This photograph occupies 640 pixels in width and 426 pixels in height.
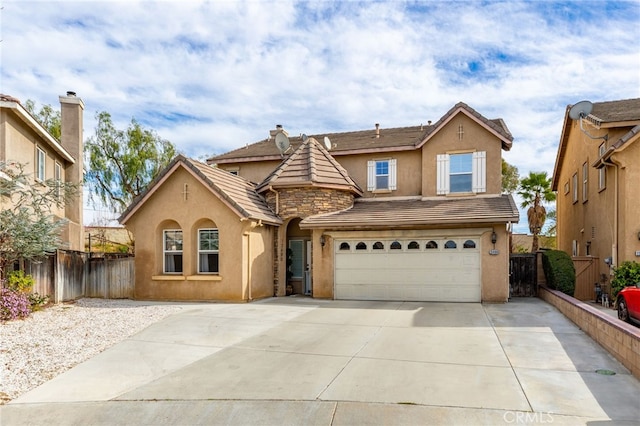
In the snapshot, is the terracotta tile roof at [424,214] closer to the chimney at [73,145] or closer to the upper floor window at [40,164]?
the upper floor window at [40,164]

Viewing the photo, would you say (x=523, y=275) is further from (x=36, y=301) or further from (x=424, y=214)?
(x=36, y=301)

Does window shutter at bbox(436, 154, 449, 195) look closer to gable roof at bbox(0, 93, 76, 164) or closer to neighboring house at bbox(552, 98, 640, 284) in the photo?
neighboring house at bbox(552, 98, 640, 284)

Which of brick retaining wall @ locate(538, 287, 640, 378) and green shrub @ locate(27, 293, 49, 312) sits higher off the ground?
brick retaining wall @ locate(538, 287, 640, 378)

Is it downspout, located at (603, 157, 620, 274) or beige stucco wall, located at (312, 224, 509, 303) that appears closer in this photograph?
downspout, located at (603, 157, 620, 274)

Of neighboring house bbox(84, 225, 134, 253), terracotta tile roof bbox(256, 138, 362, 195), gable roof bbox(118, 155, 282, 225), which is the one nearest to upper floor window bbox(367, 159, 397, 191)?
terracotta tile roof bbox(256, 138, 362, 195)

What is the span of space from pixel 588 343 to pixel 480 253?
6217mm

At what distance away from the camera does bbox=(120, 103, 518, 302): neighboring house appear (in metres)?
14.9

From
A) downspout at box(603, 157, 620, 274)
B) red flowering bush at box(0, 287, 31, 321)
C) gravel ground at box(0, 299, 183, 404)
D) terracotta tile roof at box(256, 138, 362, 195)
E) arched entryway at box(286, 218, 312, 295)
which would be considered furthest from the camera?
arched entryway at box(286, 218, 312, 295)

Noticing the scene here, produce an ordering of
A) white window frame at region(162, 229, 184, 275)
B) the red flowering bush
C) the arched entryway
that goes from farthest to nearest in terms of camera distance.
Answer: the arched entryway → white window frame at region(162, 229, 184, 275) → the red flowering bush

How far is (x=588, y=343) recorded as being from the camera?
8664 mm

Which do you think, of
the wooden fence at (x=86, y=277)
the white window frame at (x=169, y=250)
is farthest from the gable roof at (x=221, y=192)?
the wooden fence at (x=86, y=277)

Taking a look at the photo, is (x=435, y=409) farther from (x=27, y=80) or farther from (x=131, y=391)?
(x=27, y=80)

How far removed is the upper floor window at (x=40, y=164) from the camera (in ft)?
58.9

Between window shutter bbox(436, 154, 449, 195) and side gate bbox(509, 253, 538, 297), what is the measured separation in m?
3.69
